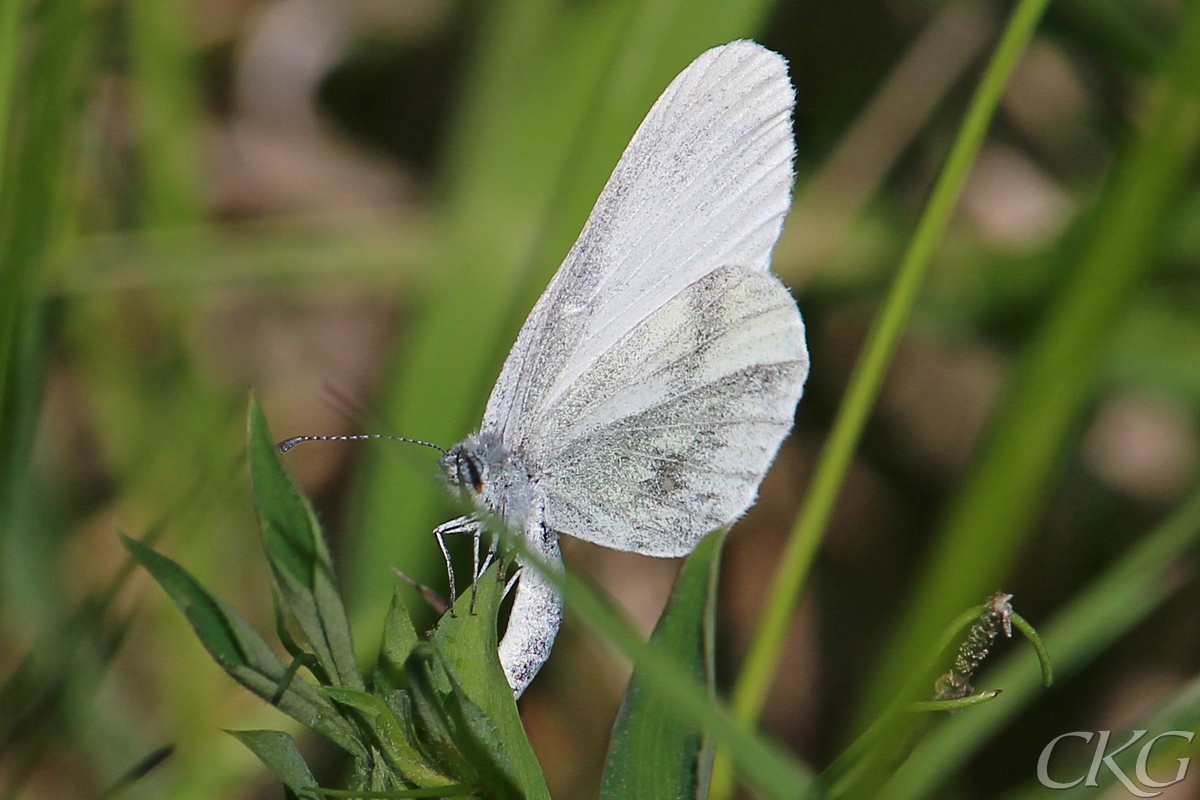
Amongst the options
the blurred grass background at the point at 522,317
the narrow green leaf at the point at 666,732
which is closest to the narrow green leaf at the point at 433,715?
the narrow green leaf at the point at 666,732

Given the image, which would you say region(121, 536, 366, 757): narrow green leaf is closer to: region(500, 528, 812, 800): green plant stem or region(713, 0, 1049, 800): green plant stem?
region(500, 528, 812, 800): green plant stem

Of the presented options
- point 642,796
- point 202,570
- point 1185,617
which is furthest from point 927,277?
point 642,796

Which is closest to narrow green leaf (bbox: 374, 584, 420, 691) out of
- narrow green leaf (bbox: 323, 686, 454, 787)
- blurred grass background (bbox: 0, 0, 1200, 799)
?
narrow green leaf (bbox: 323, 686, 454, 787)

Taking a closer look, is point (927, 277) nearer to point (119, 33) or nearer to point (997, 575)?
point (997, 575)

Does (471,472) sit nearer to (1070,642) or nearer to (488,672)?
(488,672)

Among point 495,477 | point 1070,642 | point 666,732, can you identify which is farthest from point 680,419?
point 666,732
